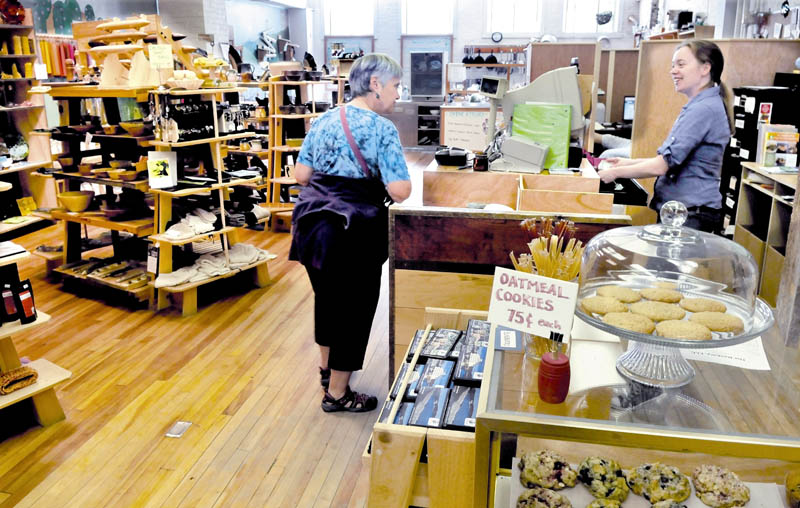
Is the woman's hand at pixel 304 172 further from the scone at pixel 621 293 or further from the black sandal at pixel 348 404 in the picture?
the scone at pixel 621 293

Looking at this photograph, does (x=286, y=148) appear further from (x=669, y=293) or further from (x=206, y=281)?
(x=669, y=293)

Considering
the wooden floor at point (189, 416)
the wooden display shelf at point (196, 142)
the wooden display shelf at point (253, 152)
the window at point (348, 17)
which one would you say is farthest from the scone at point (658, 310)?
the window at point (348, 17)

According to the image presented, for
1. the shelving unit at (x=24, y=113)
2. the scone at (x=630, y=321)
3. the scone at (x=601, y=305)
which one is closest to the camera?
the scone at (x=630, y=321)

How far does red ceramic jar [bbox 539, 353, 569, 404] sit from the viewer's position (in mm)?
1266

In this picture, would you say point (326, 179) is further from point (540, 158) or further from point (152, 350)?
point (152, 350)

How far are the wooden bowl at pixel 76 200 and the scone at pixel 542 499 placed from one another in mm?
4406

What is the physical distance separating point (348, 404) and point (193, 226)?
1.97 m

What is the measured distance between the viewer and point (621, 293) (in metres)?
1.55

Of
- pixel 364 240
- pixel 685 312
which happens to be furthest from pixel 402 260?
pixel 685 312

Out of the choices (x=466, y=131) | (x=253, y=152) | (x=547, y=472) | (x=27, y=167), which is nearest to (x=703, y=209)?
(x=466, y=131)

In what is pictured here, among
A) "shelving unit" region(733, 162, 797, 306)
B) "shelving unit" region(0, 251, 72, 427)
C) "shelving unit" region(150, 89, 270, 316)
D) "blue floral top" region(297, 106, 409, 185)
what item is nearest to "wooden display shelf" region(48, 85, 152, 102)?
"shelving unit" region(150, 89, 270, 316)

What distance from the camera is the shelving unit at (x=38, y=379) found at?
111 inches

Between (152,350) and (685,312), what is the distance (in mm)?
3214

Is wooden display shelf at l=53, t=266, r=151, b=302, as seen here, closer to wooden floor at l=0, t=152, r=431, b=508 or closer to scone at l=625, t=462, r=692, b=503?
wooden floor at l=0, t=152, r=431, b=508
